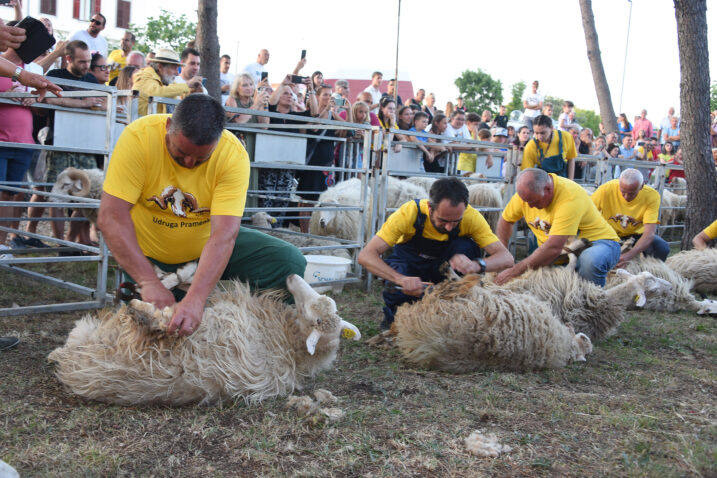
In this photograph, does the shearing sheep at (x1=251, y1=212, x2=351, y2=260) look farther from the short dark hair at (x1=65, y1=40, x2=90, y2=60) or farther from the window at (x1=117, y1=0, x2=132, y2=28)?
the window at (x1=117, y1=0, x2=132, y2=28)

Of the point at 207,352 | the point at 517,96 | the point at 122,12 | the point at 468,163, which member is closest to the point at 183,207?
the point at 207,352

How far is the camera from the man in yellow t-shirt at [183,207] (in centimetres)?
291

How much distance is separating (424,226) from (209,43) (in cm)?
468

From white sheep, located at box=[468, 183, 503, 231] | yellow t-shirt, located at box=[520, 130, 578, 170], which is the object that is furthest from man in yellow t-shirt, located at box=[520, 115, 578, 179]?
white sheep, located at box=[468, 183, 503, 231]

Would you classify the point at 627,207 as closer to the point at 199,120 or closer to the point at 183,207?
the point at 183,207

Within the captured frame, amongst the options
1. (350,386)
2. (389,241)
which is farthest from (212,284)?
(389,241)

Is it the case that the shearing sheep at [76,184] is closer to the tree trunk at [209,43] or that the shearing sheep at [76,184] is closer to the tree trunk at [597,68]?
the tree trunk at [209,43]

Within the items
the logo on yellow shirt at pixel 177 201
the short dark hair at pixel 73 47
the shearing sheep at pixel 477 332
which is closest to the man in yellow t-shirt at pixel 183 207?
the logo on yellow shirt at pixel 177 201

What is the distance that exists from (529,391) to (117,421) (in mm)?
2052

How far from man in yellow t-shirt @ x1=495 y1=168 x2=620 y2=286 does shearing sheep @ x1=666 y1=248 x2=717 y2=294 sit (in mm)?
1965

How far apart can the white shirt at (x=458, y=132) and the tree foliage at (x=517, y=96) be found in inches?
1389

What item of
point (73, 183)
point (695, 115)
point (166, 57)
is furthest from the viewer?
point (695, 115)

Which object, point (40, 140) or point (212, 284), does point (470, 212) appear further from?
point (40, 140)

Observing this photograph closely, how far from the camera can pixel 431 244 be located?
14.9 feet
